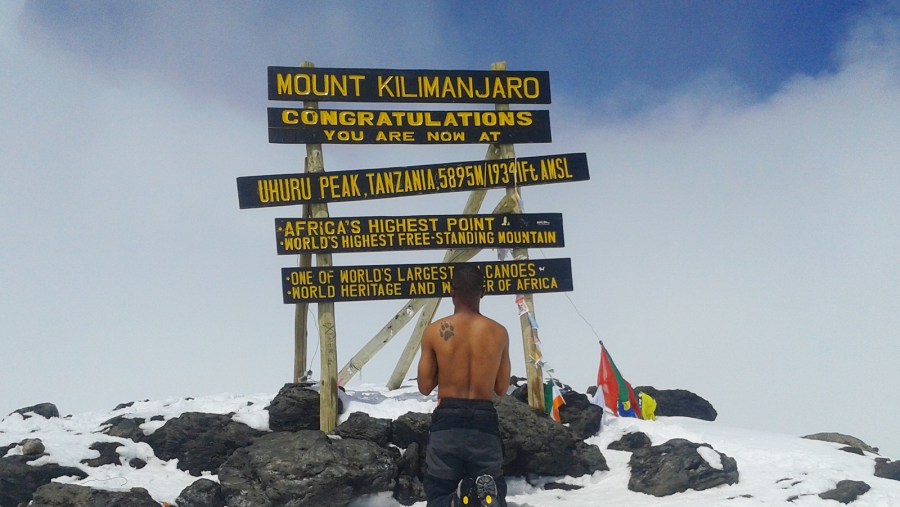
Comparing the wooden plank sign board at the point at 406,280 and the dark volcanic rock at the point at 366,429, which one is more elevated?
the wooden plank sign board at the point at 406,280

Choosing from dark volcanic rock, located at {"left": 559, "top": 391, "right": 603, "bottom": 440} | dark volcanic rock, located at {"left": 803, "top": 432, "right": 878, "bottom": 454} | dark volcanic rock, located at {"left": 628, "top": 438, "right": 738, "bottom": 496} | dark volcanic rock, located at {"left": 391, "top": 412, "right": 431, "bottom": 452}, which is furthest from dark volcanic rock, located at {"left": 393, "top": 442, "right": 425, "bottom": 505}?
dark volcanic rock, located at {"left": 803, "top": 432, "right": 878, "bottom": 454}

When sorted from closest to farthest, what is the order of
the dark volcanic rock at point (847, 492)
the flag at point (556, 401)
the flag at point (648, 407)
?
the dark volcanic rock at point (847, 492)
the flag at point (556, 401)
the flag at point (648, 407)

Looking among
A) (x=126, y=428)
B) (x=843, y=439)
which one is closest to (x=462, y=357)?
(x=126, y=428)

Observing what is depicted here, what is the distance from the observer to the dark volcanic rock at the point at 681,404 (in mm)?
14477

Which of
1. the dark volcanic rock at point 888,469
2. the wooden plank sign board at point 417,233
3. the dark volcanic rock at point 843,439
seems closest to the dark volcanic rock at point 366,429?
the wooden plank sign board at point 417,233

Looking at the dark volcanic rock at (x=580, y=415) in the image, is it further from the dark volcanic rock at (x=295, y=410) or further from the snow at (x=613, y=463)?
the dark volcanic rock at (x=295, y=410)

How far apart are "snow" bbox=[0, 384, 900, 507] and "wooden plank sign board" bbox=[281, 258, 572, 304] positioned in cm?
174

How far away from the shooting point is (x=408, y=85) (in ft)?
40.2

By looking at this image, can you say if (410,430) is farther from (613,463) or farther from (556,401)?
(613,463)

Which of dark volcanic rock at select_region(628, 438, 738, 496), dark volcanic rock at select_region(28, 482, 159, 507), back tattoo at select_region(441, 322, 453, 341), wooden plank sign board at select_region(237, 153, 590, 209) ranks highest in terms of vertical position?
wooden plank sign board at select_region(237, 153, 590, 209)

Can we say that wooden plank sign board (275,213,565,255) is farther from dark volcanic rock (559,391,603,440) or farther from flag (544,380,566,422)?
dark volcanic rock (559,391,603,440)

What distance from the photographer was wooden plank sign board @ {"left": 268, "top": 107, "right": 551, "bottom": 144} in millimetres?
11922

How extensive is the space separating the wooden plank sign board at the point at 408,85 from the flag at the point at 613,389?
4616 millimetres

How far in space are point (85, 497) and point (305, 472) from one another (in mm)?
2666
